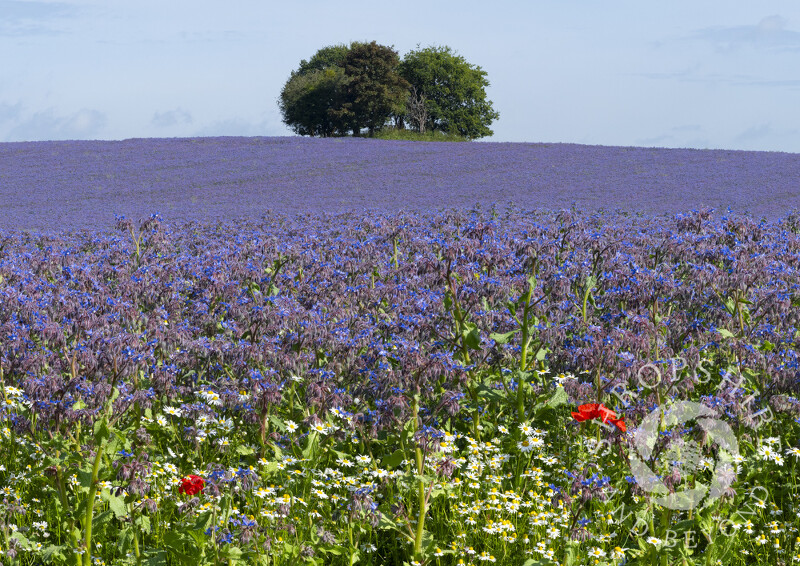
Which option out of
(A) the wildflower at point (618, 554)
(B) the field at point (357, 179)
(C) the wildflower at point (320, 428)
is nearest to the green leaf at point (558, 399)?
(A) the wildflower at point (618, 554)

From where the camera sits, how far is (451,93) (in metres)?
66.8

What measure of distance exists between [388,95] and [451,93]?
9.96m

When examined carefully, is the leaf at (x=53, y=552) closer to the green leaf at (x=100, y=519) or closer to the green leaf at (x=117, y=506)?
the green leaf at (x=100, y=519)

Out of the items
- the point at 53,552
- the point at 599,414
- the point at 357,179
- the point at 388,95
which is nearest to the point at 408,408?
the point at 599,414

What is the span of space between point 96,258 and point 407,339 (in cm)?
699

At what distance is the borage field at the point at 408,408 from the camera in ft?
14.3

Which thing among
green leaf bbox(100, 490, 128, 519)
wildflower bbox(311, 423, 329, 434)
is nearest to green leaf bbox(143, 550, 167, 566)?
green leaf bbox(100, 490, 128, 519)

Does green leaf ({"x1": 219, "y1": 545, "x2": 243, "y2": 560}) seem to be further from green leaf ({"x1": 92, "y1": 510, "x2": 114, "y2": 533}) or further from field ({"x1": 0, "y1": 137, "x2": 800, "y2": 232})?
field ({"x1": 0, "y1": 137, "x2": 800, "y2": 232})

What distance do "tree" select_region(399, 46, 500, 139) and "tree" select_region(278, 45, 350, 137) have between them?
23.3ft

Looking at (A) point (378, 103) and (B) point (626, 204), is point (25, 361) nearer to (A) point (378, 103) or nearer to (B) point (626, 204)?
(B) point (626, 204)

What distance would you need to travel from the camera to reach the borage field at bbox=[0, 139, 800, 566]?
14.3 feet

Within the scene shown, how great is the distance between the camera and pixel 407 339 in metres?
6.43

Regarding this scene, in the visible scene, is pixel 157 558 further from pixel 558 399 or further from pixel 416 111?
pixel 416 111

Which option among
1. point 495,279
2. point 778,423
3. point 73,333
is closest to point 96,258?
point 73,333
